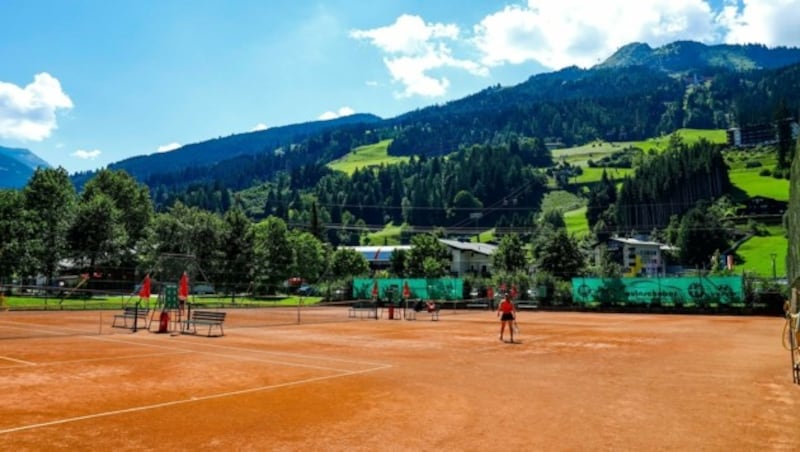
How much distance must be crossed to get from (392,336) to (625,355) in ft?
34.8

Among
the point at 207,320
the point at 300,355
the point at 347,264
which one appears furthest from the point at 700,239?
the point at 300,355

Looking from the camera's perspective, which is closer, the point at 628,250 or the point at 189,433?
the point at 189,433

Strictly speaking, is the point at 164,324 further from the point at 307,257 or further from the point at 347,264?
the point at 347,264

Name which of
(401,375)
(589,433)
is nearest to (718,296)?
(401,375)

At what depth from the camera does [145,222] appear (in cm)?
9075

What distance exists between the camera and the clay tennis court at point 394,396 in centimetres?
830

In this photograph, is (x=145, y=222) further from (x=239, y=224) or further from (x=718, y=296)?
(x=718, y=296)

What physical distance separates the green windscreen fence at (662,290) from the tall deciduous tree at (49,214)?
2340 inches

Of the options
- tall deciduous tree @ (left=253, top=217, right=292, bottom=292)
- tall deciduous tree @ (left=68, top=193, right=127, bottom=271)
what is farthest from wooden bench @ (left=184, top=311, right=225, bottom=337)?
tall deciduous tree @ (left=253, top=217, right=292, bottom=292)

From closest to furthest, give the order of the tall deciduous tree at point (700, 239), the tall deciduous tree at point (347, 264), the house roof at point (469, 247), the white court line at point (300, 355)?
the white court line at point (300, 355)
the tall deciduous tree at point (347, 264)
the tall deciduous tree at point (700, 239)
the house roof at point (469, 247)

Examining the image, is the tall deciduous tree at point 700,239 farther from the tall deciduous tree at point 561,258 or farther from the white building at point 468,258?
the tall deciduous tree at point 561,258

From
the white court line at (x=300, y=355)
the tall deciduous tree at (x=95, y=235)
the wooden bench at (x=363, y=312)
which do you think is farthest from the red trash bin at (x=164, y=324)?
the tall deciduous tree at (x=95, y=235)

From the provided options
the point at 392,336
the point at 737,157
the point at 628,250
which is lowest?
the point at 392,336

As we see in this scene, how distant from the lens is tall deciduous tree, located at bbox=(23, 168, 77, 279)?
6726cm
